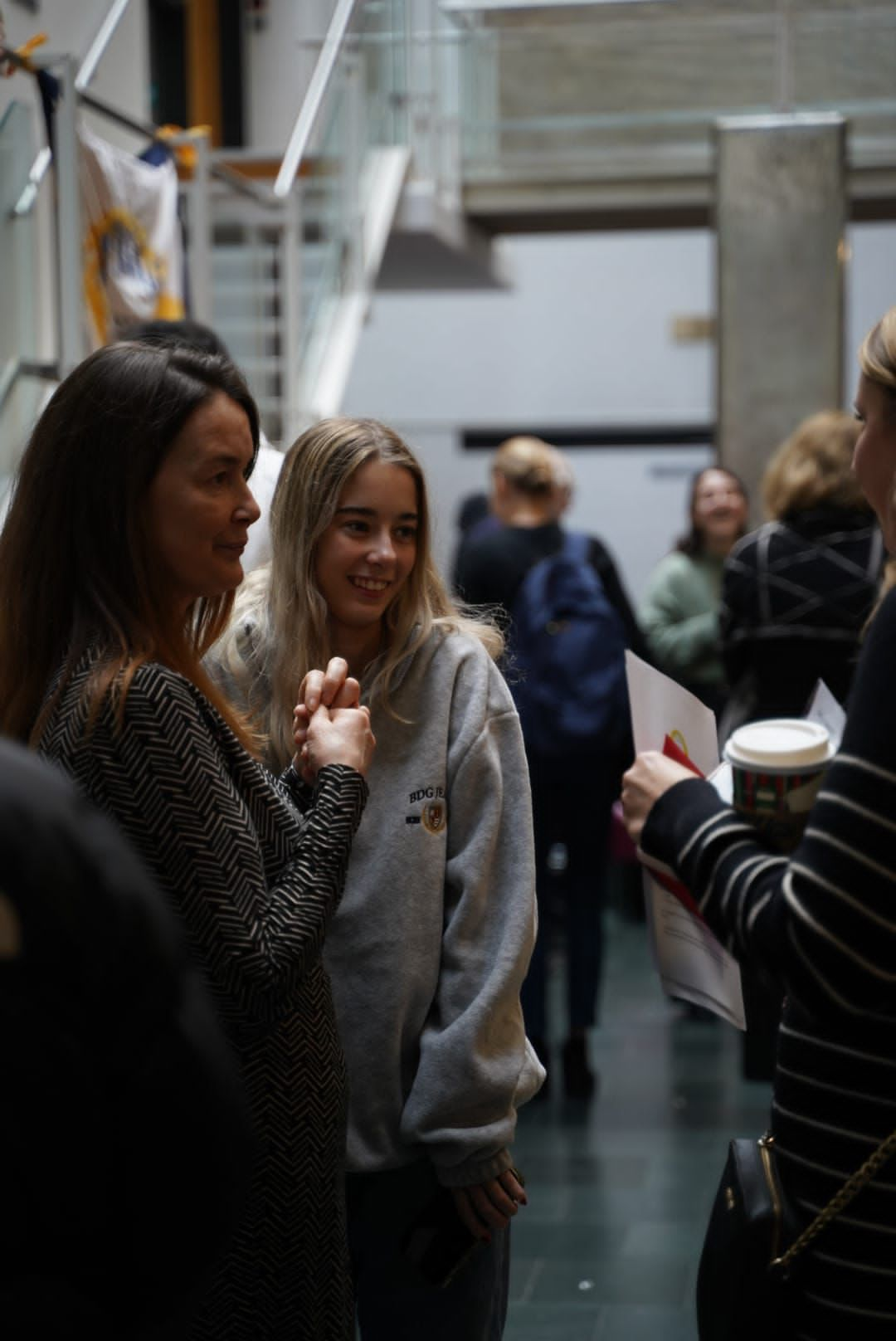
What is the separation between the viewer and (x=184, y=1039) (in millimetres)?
1087

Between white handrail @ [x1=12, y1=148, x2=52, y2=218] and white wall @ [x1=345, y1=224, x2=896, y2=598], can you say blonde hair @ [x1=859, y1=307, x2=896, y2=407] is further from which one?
white wall @ [x1=345, y1=224, x2=896, y2=598]

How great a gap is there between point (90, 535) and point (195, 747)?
0.27 meters

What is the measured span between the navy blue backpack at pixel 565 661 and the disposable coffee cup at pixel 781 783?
363 cm

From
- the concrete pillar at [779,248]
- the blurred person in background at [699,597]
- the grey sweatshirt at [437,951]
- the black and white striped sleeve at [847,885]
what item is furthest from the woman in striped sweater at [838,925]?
the concrete pillar at [779,248]

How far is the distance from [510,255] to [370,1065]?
1086cm

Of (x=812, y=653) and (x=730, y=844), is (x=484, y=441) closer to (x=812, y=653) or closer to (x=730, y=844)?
(x=812, y=653)

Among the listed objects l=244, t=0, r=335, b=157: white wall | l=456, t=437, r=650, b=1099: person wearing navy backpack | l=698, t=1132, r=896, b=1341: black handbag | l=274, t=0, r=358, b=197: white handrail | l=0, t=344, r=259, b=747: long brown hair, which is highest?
l=244, t=0, r=335, b=157: white wall

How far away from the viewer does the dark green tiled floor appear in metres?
3.62

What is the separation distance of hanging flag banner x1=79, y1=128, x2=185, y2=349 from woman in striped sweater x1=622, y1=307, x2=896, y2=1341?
3590 mm

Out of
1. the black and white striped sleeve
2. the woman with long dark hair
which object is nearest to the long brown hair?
the woman with long dark hair

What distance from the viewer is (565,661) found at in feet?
17.6

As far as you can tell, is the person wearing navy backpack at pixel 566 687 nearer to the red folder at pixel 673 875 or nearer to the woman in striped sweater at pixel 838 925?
the red folder at pixel 673 875

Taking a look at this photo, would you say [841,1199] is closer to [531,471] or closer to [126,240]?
[531,471]

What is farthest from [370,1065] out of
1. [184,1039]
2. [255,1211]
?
[184,1039]
